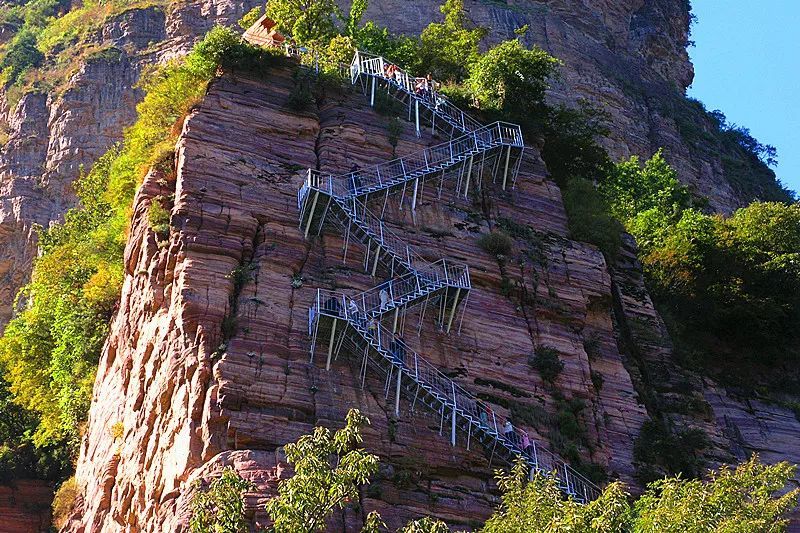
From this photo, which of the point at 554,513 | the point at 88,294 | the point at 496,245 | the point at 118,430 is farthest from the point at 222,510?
the point at 88,294

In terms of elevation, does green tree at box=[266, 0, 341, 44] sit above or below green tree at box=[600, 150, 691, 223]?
above

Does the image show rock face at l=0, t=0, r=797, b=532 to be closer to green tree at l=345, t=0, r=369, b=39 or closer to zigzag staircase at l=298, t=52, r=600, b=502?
zigzag staircase at l=298, t=52, r=600, b=502

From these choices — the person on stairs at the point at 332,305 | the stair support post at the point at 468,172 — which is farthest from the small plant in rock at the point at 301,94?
the person on stairs at the point at 332,305

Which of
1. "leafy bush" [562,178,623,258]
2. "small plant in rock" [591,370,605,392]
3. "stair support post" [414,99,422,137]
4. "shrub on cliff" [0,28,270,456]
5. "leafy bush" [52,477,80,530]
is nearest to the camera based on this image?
"small plant in rock" [591,370,605,392]

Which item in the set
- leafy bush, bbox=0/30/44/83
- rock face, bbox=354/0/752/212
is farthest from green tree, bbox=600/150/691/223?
leafy bush, bbox=0/30/44/83

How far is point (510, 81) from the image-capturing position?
43.8 metres

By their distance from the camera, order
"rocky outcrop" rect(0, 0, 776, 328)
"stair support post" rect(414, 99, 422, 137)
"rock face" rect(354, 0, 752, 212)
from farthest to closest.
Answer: "rock face" rect(354, 0, 752, 212) → "rocky outcrop" rect(0, 0, 776, 328) → "stair support post" rect(414, 99, 422, 137)

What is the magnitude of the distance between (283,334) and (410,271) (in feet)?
14.9

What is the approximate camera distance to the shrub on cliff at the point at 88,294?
128 feet

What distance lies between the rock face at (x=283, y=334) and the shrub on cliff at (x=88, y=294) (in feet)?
4.22

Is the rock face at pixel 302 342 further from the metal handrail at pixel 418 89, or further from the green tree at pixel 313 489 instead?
the green tree at pixel 313 489

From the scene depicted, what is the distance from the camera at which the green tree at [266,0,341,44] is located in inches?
1806

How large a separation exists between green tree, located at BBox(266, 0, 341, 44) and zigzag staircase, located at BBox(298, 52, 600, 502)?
3.32 m

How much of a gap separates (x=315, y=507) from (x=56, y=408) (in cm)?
1840
